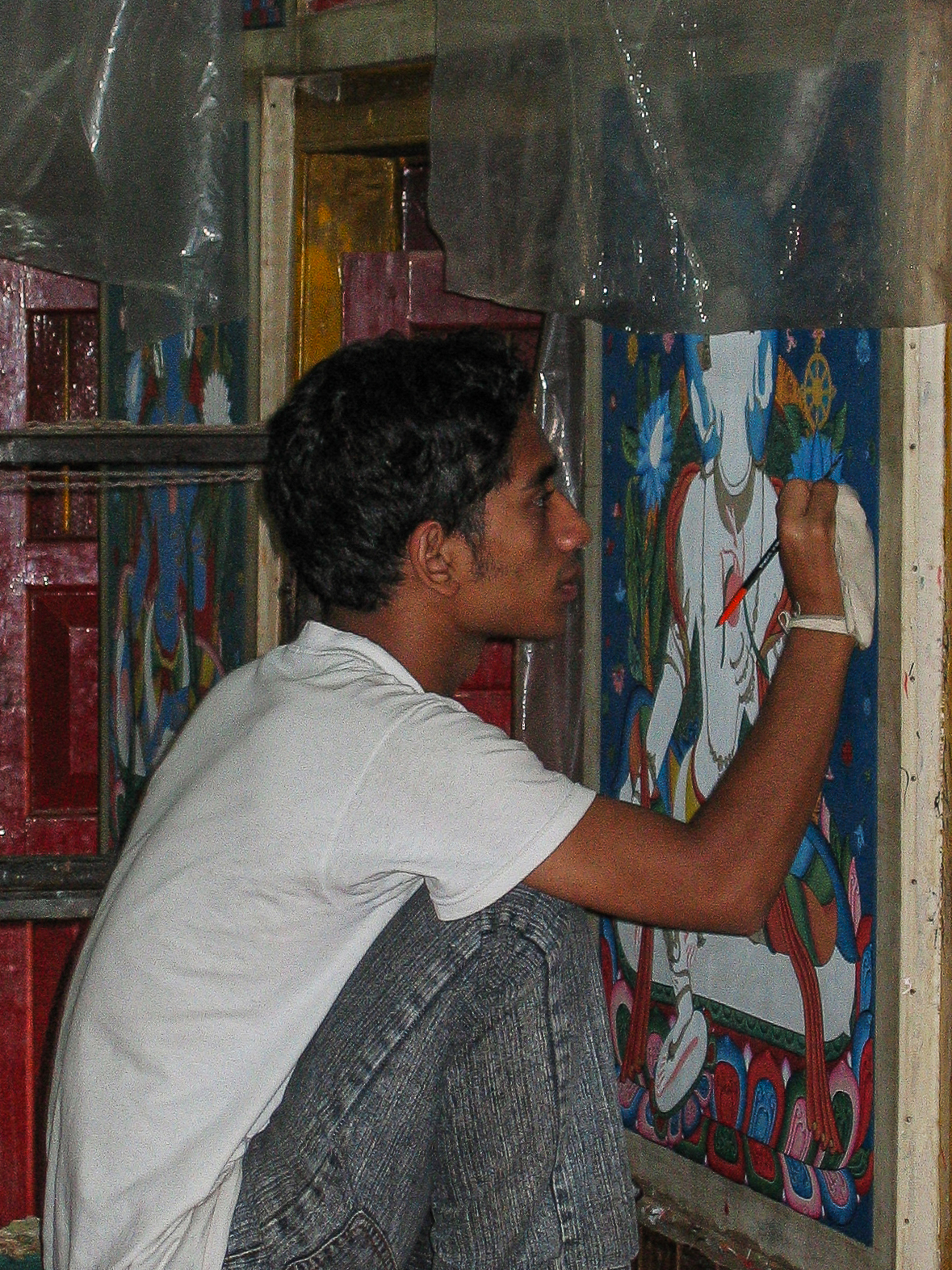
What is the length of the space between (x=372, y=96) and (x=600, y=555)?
89 cm

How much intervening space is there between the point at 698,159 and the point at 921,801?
0.80 m

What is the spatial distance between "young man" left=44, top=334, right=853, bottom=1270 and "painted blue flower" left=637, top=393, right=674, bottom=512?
2.06 feet

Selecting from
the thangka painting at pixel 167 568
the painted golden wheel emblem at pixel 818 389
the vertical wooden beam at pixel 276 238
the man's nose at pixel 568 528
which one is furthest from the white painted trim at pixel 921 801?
the thangka painting at pixel 167 568

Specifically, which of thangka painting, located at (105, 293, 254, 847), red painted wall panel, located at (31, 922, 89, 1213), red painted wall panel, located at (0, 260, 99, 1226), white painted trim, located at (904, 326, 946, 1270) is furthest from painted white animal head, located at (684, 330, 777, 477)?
red painted wall panel, located at (31, 922, 89, 1213)

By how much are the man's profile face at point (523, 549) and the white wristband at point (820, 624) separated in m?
0.24

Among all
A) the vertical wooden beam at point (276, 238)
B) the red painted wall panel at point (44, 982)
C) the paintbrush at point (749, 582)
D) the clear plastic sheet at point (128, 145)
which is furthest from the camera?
the red painted wall panel at point (44, 982)

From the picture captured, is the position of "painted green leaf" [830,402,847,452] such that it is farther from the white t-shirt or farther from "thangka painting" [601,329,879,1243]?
the white t-shirt

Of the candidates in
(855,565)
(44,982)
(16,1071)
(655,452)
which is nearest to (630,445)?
(655,452)

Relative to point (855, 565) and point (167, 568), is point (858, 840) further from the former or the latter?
point (167, 568)

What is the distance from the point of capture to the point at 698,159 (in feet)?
6.29

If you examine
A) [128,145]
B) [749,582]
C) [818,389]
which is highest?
[128,145]

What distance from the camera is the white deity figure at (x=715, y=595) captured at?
1995mm

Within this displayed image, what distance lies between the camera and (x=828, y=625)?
5.39 feet

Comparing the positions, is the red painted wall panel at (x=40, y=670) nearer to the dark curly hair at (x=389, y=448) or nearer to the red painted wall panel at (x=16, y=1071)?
the red painted wall panel at (x=16, y=1071)
